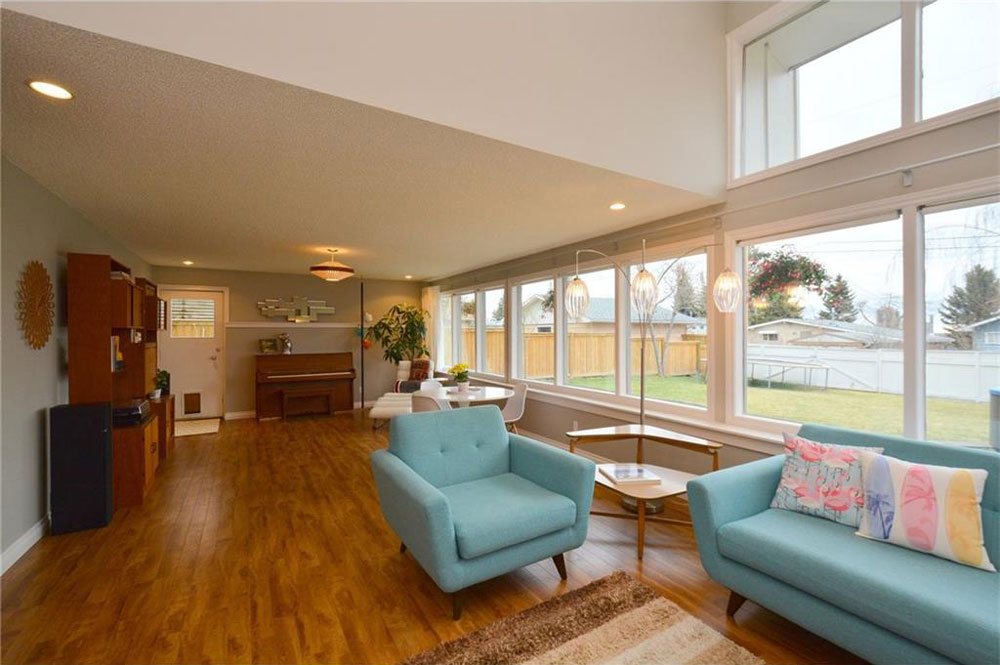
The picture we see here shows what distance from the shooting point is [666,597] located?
2234 mm

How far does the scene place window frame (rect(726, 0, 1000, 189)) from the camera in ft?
Answer: 8.02

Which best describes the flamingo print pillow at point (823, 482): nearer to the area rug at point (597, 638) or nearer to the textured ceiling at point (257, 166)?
the area rug at point (597, 638)

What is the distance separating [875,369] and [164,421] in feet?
20.6

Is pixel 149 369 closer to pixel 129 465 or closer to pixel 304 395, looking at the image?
pixel 129 465

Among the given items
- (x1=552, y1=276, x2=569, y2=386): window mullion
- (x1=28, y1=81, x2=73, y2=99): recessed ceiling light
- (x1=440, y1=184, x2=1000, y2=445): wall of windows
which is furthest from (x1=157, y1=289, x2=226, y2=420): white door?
(x1=440, y1=184, x2=1000, y2=445): wall of windows

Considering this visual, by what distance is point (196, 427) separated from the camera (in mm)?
6281

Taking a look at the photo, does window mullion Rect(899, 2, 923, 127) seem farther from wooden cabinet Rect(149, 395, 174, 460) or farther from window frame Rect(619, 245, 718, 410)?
wooden cabinet Rect(149, 395, 174, 460)

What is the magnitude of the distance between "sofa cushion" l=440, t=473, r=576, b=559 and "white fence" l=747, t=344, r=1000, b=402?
207 cm

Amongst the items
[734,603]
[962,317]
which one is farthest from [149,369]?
[962,317]

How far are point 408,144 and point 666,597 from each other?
9.05ft

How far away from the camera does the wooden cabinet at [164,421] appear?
14.5 feet

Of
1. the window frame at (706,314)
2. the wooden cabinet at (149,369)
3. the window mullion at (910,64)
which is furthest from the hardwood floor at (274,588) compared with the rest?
the window mullion at (910,64)

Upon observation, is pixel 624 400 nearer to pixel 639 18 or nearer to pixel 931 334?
pixel 931 334

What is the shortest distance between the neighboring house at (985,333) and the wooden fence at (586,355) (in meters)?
1.59
